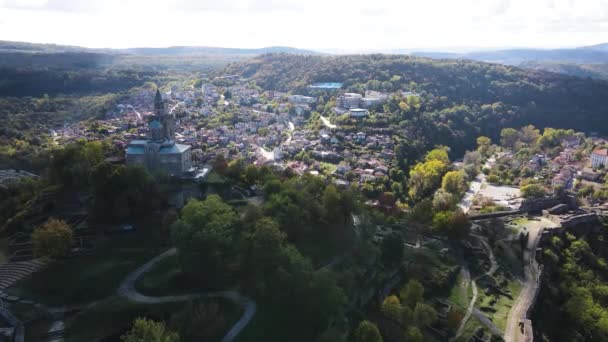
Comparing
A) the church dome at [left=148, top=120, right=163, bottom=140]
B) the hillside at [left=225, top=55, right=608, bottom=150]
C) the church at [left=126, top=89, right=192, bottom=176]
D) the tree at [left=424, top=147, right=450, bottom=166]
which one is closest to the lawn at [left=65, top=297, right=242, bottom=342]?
the church at [left=126, top=89, right=192, bottom=176]

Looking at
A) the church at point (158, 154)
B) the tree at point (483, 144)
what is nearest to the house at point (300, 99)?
the tree at point (483, 144)

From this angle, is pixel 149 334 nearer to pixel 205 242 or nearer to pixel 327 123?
pixel 205 242

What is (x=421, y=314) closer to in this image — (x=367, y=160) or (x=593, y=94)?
(x=367, y=160)

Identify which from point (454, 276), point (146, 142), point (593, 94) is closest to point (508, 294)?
point (454, 276)

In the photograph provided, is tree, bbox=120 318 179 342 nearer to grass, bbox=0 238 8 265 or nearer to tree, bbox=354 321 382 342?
tree, bbox=354 321 382 342

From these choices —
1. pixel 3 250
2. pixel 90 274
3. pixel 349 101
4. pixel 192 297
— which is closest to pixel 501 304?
pixel 192 297

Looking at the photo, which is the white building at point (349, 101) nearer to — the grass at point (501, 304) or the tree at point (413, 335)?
the grass at point (501, 304)
